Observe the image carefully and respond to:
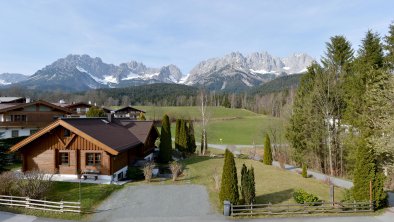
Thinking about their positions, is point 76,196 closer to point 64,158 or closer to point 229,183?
point 64,158

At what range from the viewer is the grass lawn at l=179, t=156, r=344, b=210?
22.8 m

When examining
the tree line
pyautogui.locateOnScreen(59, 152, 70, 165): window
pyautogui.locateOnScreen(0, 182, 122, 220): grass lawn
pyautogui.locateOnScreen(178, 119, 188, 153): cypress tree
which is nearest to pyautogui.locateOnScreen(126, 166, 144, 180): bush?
pyautogui.locateOnScreen(0, 182, 122, 220): grass lawn

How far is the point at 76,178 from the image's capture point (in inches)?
1025

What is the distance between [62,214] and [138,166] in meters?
12.6

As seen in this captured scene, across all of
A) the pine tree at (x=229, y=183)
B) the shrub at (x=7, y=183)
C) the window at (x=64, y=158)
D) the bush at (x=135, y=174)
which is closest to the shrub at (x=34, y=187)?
the shrub at (x=7, y=183)

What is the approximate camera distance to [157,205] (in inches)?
814

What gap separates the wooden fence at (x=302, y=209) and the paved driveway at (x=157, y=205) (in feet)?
Result: 4.93

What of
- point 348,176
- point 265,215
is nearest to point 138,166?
point 265,215

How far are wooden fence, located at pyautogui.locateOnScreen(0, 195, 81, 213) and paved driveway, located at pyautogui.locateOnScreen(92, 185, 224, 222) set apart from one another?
1.55m

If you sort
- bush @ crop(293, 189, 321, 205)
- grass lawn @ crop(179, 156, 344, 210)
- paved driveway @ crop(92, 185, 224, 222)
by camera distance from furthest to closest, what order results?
grass lawn @ crop(179, 156, 344, 210) < bush @ crop(293, 189, 321, 205) < paved driveway @ crop(92, 185, 224, 222)

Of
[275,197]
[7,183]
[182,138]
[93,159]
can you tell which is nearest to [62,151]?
[93,159]

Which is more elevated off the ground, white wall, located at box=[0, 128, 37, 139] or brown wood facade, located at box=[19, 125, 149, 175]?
white wall, located at box=[0, 128, 37, 139]

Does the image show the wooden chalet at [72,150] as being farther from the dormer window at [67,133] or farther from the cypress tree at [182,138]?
the cypress tree at [182,138]

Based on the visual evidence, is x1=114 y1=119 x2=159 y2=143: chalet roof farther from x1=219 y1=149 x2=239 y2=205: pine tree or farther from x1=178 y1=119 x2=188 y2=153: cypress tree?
x1=219 y1=149 x2=239 y2=205: pine tree
